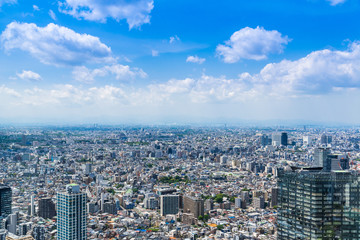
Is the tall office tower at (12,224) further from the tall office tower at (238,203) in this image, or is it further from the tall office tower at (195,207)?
the tall office tower at (238,203)

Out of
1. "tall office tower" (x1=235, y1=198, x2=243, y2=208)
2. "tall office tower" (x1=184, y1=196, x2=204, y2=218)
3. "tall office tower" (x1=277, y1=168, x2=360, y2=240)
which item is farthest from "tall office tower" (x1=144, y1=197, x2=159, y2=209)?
"tall office tower" (x1=277, y1=168, x2=360, y2=240)

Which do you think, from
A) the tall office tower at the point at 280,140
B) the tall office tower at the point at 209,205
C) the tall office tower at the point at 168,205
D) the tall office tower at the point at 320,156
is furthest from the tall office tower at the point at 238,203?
the tall office tower at the point at 280,140

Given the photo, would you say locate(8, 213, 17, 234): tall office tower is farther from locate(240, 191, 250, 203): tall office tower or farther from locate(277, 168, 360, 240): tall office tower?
locate(240, 191, 250, 203): tall office tower

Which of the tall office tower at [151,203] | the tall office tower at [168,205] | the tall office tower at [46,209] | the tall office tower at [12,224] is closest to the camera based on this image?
the tall office tower at [12,224]

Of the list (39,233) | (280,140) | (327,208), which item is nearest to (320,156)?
(39,233)

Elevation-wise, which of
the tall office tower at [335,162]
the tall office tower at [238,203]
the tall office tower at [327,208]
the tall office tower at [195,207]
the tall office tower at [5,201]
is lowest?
the tall office tower at [238,203]

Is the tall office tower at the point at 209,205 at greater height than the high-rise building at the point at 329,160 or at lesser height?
lesser
